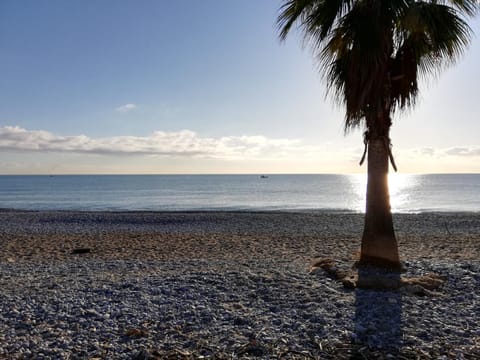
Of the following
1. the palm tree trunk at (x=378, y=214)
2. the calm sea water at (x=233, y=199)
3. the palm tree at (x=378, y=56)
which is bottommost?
the calm sea water at (x=233, y=199)

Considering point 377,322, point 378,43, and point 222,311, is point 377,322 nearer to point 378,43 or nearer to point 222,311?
point 222,311

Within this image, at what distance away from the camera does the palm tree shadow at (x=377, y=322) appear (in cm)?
485

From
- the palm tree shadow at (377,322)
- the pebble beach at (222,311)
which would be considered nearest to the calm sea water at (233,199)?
the pebble beach at (222,311)

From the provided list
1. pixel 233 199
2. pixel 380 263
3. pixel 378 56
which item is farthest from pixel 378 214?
pixel 233 199

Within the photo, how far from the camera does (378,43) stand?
291 inches

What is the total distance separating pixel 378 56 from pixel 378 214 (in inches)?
128

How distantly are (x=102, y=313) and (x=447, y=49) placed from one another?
7.98 metres

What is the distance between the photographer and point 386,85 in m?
7.92

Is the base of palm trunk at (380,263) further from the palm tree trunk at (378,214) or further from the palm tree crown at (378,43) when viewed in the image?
the palm tree crown at (378,43)

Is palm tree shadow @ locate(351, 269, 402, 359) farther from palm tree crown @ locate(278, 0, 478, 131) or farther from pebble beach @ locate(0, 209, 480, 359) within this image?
palm tree crown @ locate(278, 0, 478, 131)

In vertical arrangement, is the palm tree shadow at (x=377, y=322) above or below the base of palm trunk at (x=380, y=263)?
below

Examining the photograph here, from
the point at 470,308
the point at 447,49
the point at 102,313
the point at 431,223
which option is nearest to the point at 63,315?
the point at 102,313

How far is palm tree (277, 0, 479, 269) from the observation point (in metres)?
7.43

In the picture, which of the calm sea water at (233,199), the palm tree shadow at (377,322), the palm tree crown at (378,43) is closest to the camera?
the palm tree shadow at (377,322)
